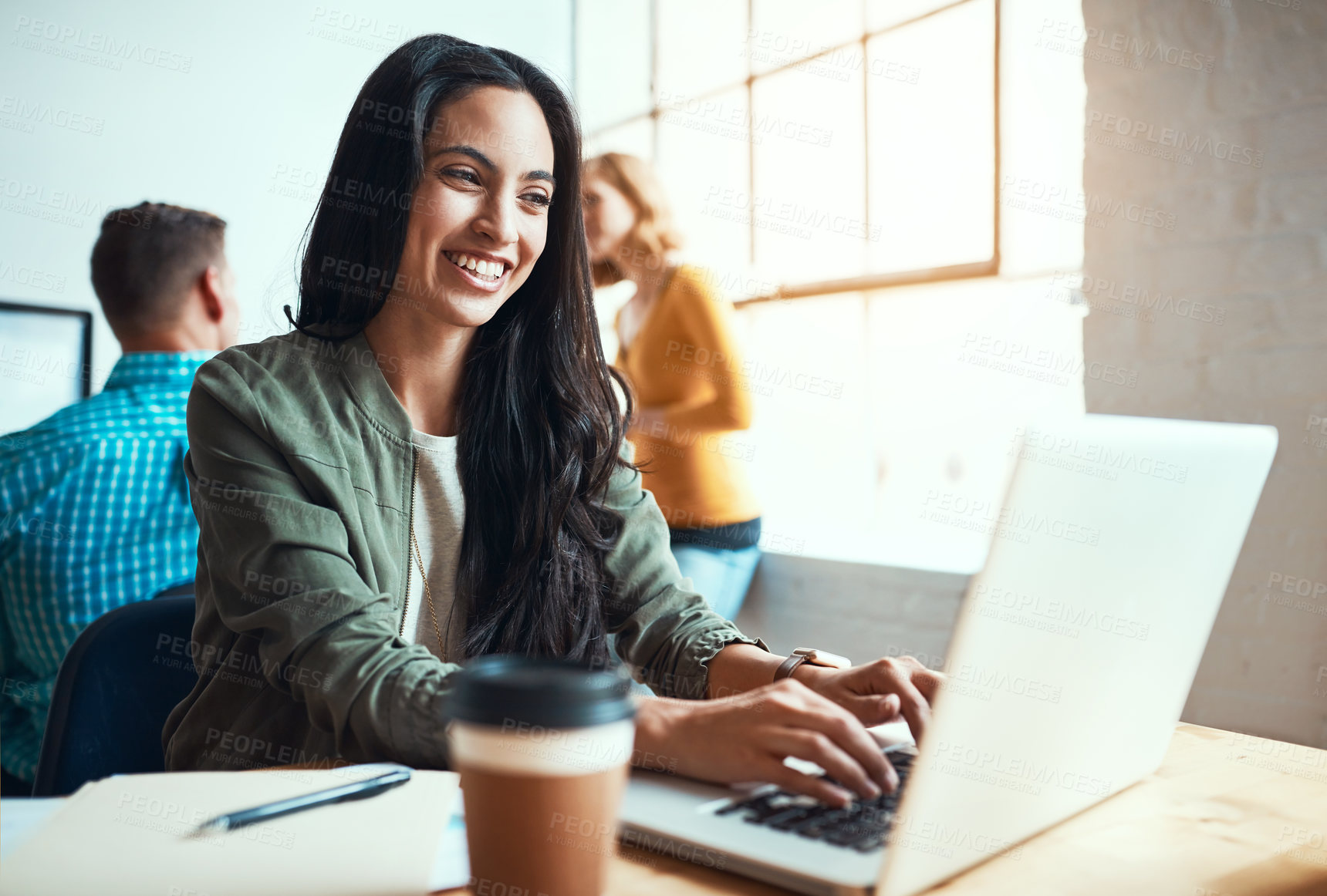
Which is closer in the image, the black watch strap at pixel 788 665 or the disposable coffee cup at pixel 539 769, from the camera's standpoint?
the disposable coffee cup at pixel 539 769

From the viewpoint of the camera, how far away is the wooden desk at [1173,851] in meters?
0.53

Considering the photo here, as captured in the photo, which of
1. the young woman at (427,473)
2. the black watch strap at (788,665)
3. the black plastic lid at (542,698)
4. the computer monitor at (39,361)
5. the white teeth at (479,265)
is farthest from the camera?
the computer monitor at (39,361)

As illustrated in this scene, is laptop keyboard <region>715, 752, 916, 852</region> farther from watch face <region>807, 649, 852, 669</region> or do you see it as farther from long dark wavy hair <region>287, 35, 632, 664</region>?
long dark wavy hair <region>287, 35, 632, 664</region>

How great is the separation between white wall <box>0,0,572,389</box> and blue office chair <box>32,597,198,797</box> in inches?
93.7

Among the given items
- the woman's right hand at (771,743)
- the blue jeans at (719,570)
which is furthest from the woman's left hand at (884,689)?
the blue jeans at (719,570)

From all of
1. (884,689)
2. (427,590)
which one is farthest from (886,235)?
(884,689)

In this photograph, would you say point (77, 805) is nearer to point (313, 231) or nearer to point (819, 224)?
point (313, 231)

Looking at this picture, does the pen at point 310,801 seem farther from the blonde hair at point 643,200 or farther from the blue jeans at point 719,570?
the blonde hair at point 643,200

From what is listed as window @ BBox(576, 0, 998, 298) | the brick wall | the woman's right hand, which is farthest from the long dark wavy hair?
window @ BBox(576, 0, 998, 298)

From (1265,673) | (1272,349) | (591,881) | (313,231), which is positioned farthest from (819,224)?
(591,881)

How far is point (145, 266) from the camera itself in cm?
201

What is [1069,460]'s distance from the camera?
47 centimetres

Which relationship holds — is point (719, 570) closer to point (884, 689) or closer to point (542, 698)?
point (884, 689)

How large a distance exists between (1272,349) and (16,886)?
1.90 m
